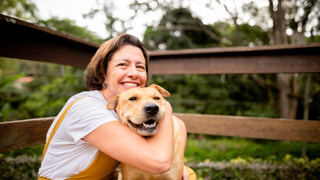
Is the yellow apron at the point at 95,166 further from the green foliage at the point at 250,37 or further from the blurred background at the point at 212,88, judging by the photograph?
the green foliage at the point at 250,37

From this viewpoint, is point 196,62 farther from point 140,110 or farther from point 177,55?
point 140,110

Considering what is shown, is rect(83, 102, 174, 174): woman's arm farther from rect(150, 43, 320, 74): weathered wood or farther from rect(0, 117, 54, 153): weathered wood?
rect(150, 43, 320, 74): weathered wood

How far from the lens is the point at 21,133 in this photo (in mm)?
1721

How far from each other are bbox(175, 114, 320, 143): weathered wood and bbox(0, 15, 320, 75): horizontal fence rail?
2.15 feet

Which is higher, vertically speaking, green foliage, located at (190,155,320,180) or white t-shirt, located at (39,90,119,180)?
white t-shirt, located at (39,90,119,180)

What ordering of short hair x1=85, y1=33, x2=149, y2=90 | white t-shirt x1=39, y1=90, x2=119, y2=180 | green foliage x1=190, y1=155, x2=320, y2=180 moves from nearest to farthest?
white t-shirt x1=39, y1=90, x2=119, y2=180
short hair x1=85, y1=33, x2=149, y2=90
green foliage x1=190, y1=155, x2=320, y2=180

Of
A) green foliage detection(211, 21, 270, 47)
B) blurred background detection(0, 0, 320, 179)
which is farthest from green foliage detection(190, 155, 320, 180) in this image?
green foliage detection(211, 21, 270, 47)

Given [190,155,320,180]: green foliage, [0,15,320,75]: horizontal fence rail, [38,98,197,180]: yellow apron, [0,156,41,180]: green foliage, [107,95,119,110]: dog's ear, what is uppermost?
[0,15,320,75]: horizontal fence rail

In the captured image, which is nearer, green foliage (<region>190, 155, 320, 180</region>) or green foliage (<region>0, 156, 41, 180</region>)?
green foliage (<region>0, 156, 41, 180</region>)

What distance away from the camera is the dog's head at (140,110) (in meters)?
1.36

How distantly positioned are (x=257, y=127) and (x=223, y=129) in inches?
17.0

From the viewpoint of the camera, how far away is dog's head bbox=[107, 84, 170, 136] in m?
1.36

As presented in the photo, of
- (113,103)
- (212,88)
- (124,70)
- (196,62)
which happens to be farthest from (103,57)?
(212,88)

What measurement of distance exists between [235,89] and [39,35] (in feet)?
27.3
